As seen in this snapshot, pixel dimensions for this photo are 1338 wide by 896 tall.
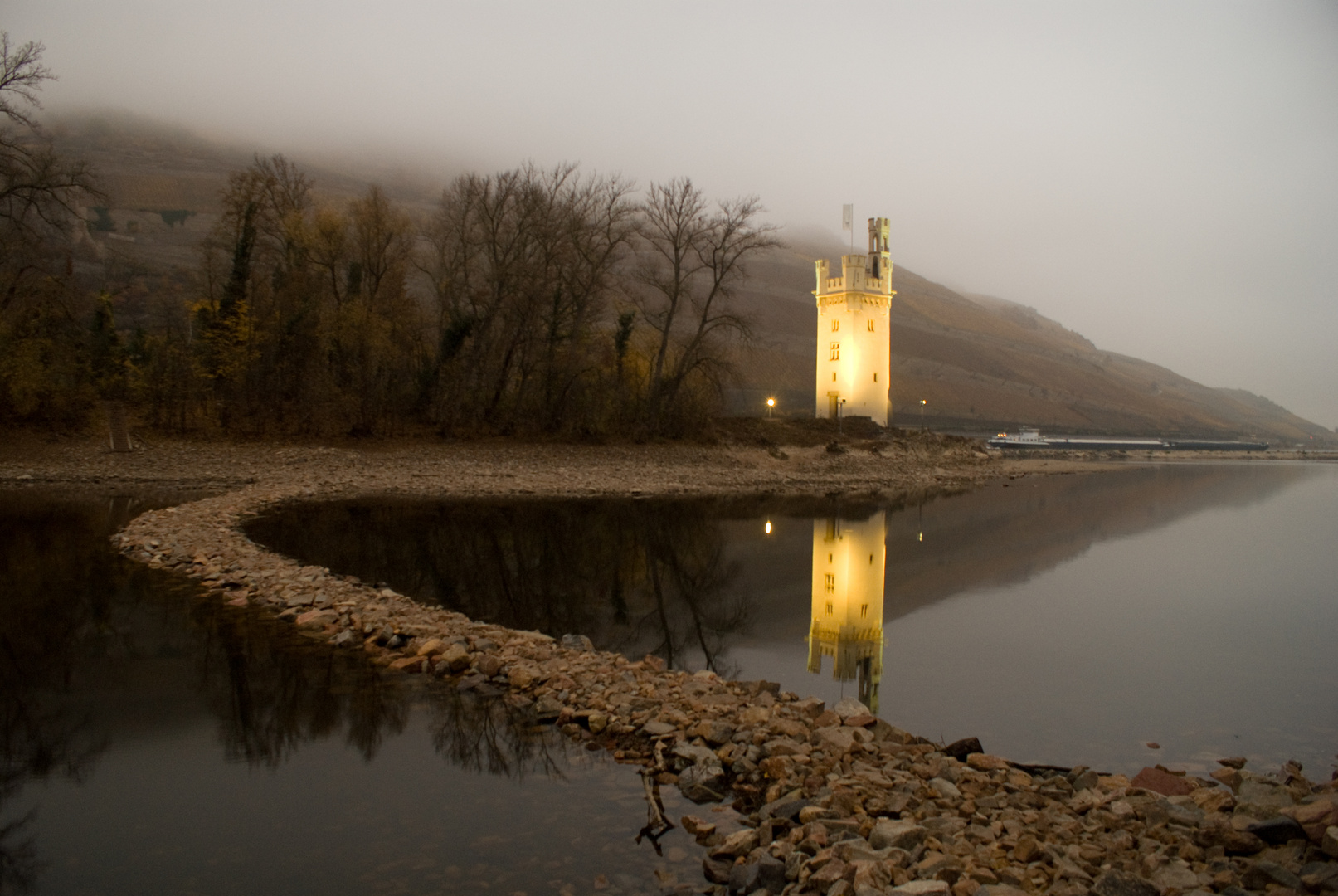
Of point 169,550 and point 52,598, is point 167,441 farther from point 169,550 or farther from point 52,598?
point 52,598

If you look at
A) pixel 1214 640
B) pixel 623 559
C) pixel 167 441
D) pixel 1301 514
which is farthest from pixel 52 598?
pixel 1301 514

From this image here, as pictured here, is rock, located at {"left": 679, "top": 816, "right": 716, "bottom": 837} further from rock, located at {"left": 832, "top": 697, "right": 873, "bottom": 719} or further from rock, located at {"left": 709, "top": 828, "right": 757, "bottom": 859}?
rock, located at {"left": 832, "top": 697, "right": 873, "bottom": 719}

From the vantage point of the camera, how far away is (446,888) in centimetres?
529

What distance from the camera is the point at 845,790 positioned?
243 inches

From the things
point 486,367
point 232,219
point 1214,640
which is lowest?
point 1214,640

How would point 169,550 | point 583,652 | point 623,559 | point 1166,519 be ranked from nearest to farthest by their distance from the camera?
point 583,652
point 169,550
point 623,559
point 1166,519

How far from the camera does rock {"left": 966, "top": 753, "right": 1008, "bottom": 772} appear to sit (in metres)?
7.06

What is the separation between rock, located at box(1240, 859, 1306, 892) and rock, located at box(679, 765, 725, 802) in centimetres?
329

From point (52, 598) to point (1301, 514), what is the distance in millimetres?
44611

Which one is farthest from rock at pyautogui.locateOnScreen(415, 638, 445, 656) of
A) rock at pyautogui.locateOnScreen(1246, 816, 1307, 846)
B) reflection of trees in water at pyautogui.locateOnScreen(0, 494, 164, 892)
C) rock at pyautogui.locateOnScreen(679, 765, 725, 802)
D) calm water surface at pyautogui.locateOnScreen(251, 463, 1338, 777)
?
rock at pyautogui.locateOnScreen(1246, 816, 1307, 846)

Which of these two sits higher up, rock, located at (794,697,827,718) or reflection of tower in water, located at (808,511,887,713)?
rock, located at (794,697,827,718)

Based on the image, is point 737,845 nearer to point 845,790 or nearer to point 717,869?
point 717,869

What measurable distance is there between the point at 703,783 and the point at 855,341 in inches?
2363

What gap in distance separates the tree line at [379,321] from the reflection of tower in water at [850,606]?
21395 millimetres
